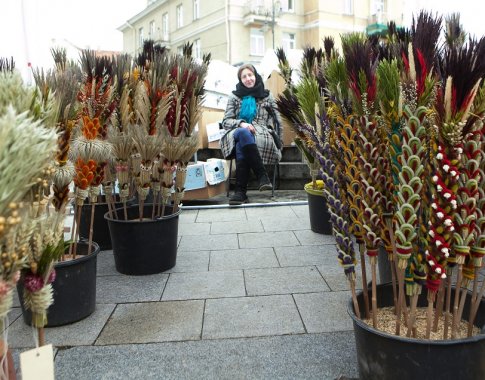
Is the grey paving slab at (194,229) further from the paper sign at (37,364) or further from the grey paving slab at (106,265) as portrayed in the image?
the paper sign at (37,364)

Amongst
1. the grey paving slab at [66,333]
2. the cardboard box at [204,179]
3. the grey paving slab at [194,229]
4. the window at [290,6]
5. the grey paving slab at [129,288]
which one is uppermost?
the window at [290,6]

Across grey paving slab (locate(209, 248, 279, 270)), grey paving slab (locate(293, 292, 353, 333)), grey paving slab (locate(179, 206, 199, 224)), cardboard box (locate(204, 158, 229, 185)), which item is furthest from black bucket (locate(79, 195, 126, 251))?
cardboard box (locate(204, 158, 229, 185))

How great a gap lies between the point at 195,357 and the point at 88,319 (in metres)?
0.76

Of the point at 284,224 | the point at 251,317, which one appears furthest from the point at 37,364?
the point at 284,224

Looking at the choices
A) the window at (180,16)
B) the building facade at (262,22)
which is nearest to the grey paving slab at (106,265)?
the building facade at (262,22)

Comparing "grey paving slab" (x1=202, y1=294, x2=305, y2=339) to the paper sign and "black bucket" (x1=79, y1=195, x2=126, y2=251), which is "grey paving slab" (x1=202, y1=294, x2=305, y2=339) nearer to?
the paper sign

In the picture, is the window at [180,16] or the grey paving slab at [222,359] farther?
the window at [180,16]

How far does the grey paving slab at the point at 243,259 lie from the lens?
3.16 meters

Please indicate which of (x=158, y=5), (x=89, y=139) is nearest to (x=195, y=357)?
(x=89, y=139)

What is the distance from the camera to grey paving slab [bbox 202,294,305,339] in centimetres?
216

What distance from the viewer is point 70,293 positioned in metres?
2.29

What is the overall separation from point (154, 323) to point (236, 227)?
206 cm

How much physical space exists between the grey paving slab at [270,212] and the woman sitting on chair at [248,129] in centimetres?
41

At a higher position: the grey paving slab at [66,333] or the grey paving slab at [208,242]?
the grey paving slab at [208,242]
